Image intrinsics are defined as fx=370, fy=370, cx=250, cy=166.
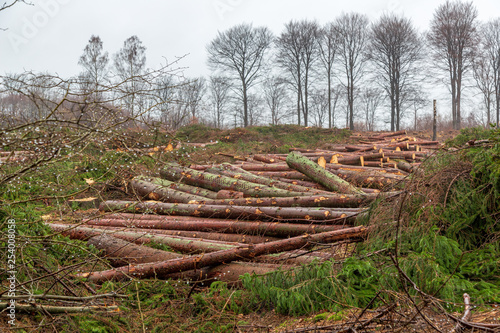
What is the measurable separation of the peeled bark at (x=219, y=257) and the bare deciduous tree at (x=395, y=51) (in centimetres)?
3122

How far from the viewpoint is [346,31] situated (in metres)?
35.3

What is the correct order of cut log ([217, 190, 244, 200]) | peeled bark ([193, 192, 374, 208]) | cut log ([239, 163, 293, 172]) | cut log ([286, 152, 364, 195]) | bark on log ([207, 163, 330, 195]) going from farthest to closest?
cut log ([239, 163, 293, 172])
bark on log ([207, 163, 330, 195])
cut log ([286, 152, 364, 195])
cut log ([217, 190, 244, 200])
peeled bark ([193, 192, 374, 208])

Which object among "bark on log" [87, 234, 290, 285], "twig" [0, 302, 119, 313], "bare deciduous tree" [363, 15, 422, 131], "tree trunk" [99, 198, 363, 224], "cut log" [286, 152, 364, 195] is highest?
"bare deciduous tree" [363, 15, 422, 131]

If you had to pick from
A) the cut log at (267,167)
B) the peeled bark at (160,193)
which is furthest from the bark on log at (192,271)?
the cut log at (267,167)

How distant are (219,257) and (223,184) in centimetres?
394

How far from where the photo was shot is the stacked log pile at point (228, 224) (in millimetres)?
4648

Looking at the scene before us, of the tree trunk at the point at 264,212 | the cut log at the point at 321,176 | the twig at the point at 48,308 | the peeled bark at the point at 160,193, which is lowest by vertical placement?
the twig at the point at 48,308

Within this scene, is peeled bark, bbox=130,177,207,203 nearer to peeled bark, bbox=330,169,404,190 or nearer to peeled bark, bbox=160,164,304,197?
peeled bark, bbox=160,164,304,197

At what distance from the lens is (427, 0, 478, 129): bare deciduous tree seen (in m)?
32.2

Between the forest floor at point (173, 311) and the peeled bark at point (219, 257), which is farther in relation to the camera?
the peeled bark at point (219, 257)

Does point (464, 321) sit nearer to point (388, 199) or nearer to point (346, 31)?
point (388, 199)

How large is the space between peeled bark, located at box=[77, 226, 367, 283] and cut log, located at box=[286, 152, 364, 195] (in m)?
2.95

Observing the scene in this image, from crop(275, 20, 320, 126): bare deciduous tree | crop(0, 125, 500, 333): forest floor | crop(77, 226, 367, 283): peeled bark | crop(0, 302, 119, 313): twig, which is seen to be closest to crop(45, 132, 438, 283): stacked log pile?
crop(77, 226, 367, 283): peeled bark

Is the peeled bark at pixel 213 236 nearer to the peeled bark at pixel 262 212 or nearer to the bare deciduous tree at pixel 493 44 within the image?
the peeled bark at pixel 262 212
